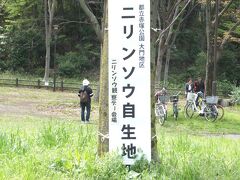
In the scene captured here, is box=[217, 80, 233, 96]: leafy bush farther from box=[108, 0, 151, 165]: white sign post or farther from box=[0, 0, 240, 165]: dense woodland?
box=[108, 0, 151, 165]: white sign post

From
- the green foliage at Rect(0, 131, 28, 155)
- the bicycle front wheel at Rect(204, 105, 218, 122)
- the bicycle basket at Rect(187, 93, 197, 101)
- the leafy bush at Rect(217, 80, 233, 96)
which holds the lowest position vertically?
the bicycle front wheel at Rect(204, 105, 218, 122)

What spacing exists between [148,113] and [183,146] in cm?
196

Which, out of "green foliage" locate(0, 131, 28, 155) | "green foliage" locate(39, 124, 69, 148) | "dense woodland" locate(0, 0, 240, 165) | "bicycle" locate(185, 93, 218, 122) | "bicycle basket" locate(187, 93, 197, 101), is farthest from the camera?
"dense woodland" locate(0, 0, 240, 165)

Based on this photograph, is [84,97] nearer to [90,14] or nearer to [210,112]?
[90,14]

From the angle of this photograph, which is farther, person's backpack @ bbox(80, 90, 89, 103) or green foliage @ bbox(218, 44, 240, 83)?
green foliage @ bbox(218, 44, 240, 83)

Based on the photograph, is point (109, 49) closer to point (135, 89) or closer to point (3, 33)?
point (135, 89)

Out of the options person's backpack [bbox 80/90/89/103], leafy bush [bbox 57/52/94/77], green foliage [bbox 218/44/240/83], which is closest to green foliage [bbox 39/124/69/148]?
person's backpack [bbox 80/90/89/103]

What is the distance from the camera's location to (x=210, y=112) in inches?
747

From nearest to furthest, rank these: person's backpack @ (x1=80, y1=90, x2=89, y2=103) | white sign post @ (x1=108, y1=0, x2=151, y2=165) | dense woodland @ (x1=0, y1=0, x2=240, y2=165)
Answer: white sign post @ (x1=108, y1=0, x2=151, y2=165)
person's backpack @ (x1=80, y1=90, x2=89, y2=103)
dense woodland @ (x1=0, y1=0, x2=240, y2=165)

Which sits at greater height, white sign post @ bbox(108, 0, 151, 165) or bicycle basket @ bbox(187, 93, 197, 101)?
white sign post @ bbox(108, 0, 151, 165)

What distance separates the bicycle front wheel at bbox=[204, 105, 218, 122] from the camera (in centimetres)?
1892

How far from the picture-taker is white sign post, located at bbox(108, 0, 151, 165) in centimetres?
524

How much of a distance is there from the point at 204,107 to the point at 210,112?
0.32 m

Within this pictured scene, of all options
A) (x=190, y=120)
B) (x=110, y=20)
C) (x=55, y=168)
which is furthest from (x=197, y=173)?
(x=190, y=120)
